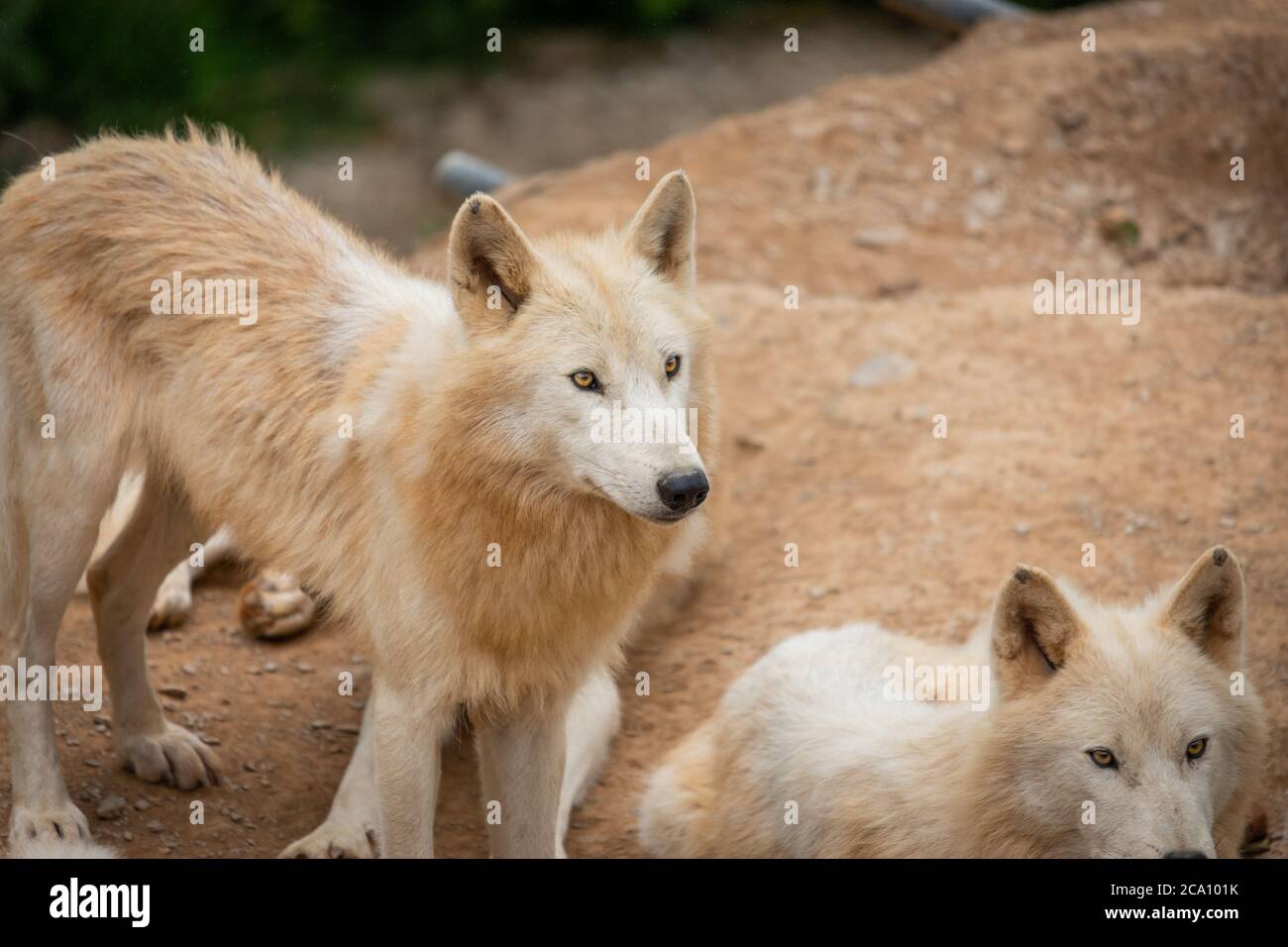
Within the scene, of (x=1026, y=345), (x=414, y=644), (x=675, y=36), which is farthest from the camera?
(x=675, y=36)

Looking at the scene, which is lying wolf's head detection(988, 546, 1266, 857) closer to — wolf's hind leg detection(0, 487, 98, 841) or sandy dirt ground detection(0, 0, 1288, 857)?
sandy dirt ground detection(0, 0, 1288, 857)

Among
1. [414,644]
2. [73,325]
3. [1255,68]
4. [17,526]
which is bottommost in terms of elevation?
[414,644]

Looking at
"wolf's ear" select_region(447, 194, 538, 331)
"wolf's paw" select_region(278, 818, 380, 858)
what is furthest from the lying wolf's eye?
"wolf's paw" select_region(278, 818, 380, 858)

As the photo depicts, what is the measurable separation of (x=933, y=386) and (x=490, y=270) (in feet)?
14.2

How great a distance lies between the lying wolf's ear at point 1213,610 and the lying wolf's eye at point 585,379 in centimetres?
204

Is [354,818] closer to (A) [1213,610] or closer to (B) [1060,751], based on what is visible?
(B) [1060,751]

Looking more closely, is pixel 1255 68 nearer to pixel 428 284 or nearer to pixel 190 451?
pixel 428 284

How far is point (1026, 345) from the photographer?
27.8 ft

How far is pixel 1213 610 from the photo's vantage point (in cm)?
450

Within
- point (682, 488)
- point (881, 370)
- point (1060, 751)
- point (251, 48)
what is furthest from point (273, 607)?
point (251, 48)

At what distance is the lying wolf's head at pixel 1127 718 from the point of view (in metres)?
4.20

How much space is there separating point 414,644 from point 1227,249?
877 cm

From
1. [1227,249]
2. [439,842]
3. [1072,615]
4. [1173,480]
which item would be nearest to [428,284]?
[439,842]

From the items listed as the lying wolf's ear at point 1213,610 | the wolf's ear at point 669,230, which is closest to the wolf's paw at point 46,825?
the wolf's ear at point 669,230
